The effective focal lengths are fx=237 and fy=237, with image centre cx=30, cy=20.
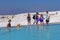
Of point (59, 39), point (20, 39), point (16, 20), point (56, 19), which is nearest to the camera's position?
point (59, 39)

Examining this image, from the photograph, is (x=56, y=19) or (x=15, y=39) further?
(x=56, y=19)

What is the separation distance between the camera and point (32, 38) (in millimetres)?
15344

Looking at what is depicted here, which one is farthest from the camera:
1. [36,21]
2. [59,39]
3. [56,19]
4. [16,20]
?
[16,20]

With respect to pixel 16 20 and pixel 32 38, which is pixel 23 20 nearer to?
pixel 16 20

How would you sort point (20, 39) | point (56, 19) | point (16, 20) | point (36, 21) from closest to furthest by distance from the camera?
1. point (20, 39)
2. point (36, 21)
3. point (56, 19)
4. point (16, 20)

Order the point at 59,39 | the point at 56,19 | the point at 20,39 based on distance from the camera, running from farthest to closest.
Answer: the point at 56,19, the point at 20,39, the point at 59,39

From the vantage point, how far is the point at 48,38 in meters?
14.8

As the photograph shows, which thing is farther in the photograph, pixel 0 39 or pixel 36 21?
pixel 36 21

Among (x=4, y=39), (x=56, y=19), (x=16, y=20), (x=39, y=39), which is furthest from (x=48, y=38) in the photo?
(x=16, y=20)

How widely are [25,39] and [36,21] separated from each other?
12.6m

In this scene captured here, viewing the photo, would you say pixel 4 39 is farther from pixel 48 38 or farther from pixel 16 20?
pixel 16 20

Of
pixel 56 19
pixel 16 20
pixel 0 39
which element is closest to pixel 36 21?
pixel 56 19

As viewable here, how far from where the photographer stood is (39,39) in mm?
14656

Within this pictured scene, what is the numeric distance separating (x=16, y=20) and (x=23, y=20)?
1.42m
